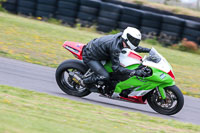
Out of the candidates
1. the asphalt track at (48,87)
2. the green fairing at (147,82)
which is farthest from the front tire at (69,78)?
the green fairing at (147,82)

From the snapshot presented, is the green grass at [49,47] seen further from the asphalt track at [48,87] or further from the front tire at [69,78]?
the front tire at [69,78]

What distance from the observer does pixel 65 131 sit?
432 centimetres

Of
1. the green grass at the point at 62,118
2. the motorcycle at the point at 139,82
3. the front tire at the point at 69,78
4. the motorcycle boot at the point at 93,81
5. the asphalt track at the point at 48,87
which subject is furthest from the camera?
the front tire at the point at 69,78

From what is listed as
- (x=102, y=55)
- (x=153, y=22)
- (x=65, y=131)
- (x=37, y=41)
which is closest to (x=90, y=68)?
(x=102, y=55)

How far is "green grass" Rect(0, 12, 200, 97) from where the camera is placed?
1028cm

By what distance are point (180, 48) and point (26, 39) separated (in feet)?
24.4

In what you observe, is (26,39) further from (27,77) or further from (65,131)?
(65,131)

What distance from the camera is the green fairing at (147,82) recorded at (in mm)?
6427

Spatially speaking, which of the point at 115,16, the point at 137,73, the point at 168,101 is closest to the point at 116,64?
the point at 137,73

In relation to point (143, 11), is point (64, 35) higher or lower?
lower

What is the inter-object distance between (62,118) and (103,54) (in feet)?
6.73

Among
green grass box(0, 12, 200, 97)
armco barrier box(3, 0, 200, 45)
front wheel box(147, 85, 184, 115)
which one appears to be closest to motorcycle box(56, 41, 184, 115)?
front wheel box(147, 85, 184, 115)

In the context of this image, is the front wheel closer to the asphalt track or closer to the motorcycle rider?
the asphalt track

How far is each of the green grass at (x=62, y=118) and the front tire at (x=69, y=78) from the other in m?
0.85
